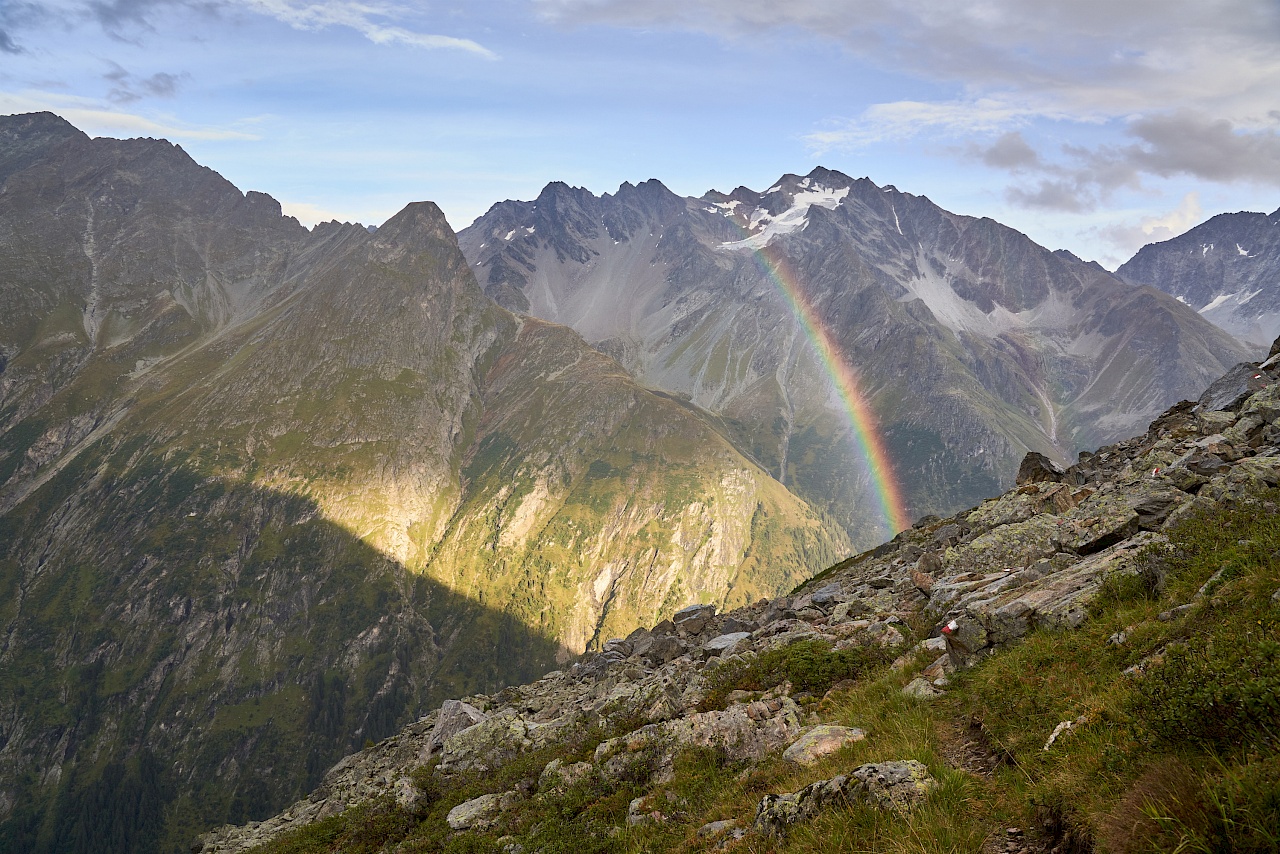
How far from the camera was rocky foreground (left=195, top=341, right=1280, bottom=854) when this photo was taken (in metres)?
14.4

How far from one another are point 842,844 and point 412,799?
792 inches

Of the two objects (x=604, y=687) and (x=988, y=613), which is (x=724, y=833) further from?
(x=604, y=687)

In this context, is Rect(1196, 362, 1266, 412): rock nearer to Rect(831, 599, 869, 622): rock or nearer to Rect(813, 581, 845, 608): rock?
Rect(813, 581, 845, 608): rock

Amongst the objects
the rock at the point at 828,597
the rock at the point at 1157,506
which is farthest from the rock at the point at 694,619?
the rock at the point at 1157,506

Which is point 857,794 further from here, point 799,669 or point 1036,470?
point 1036,470

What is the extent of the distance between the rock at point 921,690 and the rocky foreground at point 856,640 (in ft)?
0.17

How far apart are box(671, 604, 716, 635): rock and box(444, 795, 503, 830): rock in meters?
20.2

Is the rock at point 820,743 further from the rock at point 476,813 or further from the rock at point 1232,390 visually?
the rock at point 1232,390

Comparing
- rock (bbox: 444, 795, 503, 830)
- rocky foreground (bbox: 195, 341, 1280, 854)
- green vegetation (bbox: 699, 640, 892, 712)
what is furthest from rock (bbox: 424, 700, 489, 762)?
green vegetation (bbox: 699, 640, 892, 712)

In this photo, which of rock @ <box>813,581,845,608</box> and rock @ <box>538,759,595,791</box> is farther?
rock @ <box>813,581,845,608</box>

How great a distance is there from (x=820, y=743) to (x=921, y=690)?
2.67m

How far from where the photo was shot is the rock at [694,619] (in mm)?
39344

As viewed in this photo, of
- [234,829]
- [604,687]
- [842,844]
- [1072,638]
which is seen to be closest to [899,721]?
[1072,638]

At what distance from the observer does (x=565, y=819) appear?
16281mm
